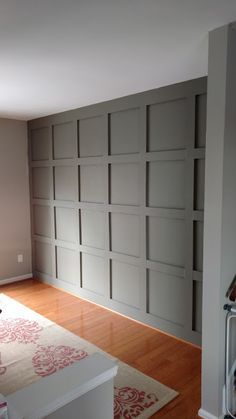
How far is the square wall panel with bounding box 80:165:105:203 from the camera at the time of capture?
379 centimetres

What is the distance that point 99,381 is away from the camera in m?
1.21

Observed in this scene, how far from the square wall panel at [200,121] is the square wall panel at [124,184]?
0.74 metres

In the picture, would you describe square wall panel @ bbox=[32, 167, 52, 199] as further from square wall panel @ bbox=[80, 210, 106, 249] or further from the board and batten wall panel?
square wall panel @ bbox=[80, 210, 106, 249]

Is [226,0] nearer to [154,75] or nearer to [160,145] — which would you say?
[154,75]

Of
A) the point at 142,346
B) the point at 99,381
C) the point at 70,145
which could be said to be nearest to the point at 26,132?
the point at 70,145

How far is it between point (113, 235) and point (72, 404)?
2578 millimetres

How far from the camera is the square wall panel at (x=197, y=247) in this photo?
288 centimetres

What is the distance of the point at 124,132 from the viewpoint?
136 inches

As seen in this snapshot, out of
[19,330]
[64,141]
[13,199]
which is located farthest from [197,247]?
[13,199]

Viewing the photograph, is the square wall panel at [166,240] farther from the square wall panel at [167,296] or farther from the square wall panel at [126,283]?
the square wall panel at [126,283]

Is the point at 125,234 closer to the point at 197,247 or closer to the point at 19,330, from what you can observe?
the point at 197,247

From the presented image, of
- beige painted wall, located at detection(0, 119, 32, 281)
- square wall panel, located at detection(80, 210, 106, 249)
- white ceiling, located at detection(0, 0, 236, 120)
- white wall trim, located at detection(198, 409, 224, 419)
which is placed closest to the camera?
white ceiling, located at detection(0, 0, 236, 120)

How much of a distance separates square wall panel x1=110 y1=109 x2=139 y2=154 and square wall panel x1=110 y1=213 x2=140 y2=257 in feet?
2.32

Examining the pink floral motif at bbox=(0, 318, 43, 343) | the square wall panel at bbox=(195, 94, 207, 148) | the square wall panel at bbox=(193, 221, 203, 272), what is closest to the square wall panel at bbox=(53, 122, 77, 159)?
the square wall panel at bbox=(195, 94, 207, 148)
